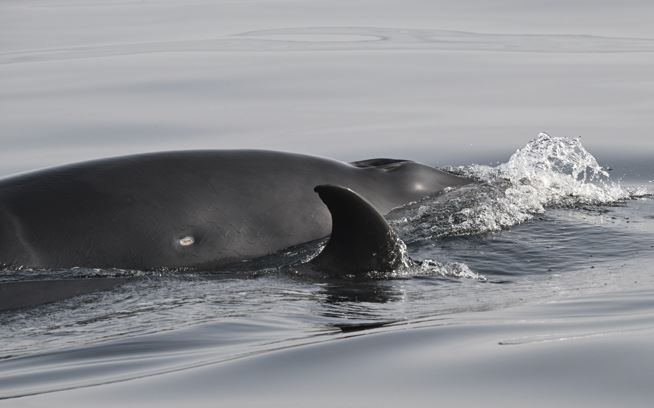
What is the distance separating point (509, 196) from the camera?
491 inches

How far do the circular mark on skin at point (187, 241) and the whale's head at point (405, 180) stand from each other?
1752 millimetres

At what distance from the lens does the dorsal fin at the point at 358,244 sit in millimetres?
9422

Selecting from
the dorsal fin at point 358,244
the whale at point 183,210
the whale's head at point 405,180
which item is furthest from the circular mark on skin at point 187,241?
the whale's head at point 405,180

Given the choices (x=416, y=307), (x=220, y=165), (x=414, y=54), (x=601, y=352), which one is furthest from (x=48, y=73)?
(x=601, y=352)

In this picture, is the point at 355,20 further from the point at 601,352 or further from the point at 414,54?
the point at 601,352

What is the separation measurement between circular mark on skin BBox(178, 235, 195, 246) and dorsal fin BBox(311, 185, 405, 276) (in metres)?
1.11

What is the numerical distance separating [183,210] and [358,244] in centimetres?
160

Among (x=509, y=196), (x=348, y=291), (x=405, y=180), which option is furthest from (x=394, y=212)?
(x=348, y=291)

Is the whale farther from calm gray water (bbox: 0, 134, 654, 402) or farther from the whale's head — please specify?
calm gray water (bbox: 0, 134, 654, 402)

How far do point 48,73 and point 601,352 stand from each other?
55.8 ft

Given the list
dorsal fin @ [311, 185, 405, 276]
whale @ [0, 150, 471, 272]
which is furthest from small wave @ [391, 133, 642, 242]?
dorsal fin @ [311, 185, 405, 276]

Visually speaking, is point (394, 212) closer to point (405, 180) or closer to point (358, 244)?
point (405, 180)

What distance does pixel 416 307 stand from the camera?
8.88 m

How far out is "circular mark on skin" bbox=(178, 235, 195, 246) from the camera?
10438 millimetres
